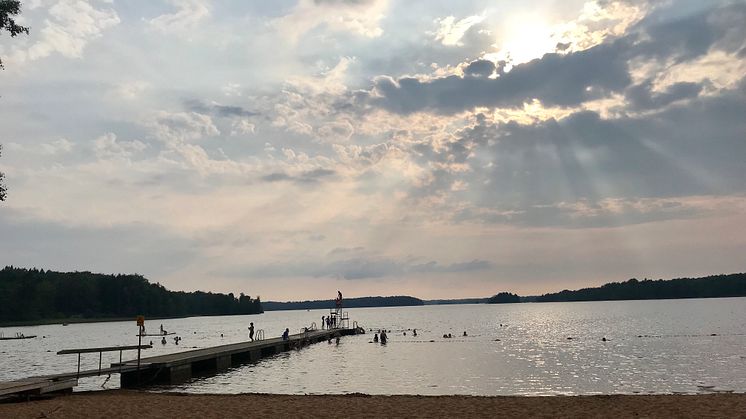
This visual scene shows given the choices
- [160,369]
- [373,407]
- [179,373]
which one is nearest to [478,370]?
[179,373]

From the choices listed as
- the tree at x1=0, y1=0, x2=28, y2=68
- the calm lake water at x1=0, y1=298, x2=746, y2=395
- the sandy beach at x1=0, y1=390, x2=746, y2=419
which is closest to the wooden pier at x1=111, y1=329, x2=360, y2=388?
the calm lake water at x1=0, y1=298, x2=746, y2=395

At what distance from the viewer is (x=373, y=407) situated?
22.2 meters

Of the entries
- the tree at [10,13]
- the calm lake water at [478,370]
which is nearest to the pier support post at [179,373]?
the calm lake water at [478,370]

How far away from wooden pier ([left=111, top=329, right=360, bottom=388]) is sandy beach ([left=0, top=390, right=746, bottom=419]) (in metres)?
8.09

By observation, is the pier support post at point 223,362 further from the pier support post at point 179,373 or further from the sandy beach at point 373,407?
the sandy beach at point 373,407

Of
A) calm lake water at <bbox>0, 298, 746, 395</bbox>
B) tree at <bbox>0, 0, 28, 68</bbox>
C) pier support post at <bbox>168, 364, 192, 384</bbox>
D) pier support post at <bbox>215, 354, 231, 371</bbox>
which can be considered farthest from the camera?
pier support post at <bbox>215, 354, 231, 371</bbox>

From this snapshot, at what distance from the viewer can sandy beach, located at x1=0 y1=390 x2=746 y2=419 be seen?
2031 cm

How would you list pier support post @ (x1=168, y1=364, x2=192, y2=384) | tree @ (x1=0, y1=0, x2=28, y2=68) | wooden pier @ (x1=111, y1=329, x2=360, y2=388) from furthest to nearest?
pier support post @ (x1=168, y1=364, x2=192, y2=384) → wooden pier @ (x1=111, y1=329, x2=360, y2=388) → tree @ (x1=0, y1=0, x2=28, y2=68)

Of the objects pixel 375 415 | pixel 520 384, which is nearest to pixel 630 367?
pixel 520 384

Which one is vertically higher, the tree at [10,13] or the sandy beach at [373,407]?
the tree at [10,13]

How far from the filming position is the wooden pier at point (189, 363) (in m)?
34.3

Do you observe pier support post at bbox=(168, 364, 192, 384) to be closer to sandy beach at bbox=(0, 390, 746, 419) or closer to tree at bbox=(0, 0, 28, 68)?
sandy beach at bbox=(0, 390, 746, 419)

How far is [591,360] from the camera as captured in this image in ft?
181

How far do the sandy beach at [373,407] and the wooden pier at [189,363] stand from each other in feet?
26.5
